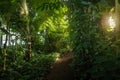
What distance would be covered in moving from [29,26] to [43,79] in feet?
13.6

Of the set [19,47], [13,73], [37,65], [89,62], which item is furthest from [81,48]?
[19,47]

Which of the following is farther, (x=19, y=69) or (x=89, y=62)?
(x=19, y=69)

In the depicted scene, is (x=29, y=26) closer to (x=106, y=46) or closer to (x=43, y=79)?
(x=43, y=79)

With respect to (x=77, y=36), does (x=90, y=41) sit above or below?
below

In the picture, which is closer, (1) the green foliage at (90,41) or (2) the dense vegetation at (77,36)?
(2) the dense vegetation at (77,36)

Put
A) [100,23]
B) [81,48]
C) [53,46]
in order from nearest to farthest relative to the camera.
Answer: [81,48] < [100,23] < [53,46]

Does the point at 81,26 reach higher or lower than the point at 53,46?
higher

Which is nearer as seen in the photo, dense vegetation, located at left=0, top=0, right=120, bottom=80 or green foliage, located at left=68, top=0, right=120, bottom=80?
dense vegetation, located at left=0, top=0, right=120, bottom=80

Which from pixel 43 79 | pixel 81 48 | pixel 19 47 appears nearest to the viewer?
pixel 81 48

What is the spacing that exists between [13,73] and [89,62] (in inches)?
141

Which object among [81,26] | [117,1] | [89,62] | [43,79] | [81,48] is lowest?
[43,79]

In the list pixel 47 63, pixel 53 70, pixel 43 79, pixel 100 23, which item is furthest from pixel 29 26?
pixel 100 23

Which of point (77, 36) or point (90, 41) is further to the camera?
point (77, 36)

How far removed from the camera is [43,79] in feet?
33.0
